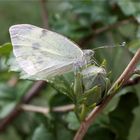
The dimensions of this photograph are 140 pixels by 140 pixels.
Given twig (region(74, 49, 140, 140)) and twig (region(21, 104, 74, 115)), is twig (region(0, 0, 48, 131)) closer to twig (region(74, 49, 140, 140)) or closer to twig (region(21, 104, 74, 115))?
twig (region(21, 104, 74, 115))

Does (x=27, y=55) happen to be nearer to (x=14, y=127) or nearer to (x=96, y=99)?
(x=96, y=99)

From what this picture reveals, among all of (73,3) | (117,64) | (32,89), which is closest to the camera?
(117,64)

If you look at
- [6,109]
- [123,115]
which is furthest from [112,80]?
[6,109]

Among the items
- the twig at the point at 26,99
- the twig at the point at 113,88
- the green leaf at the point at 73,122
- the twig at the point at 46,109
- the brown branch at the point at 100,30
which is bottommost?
the twig at the point at 26,99

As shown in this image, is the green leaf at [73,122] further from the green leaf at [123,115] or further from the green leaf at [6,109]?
the green leaf at [6,109]

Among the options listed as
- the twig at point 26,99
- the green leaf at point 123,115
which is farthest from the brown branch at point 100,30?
the green leaf at point 123,115

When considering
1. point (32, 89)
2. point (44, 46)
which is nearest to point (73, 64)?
point (44, 46)

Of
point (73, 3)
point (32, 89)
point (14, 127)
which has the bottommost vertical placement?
point (14, 127)
